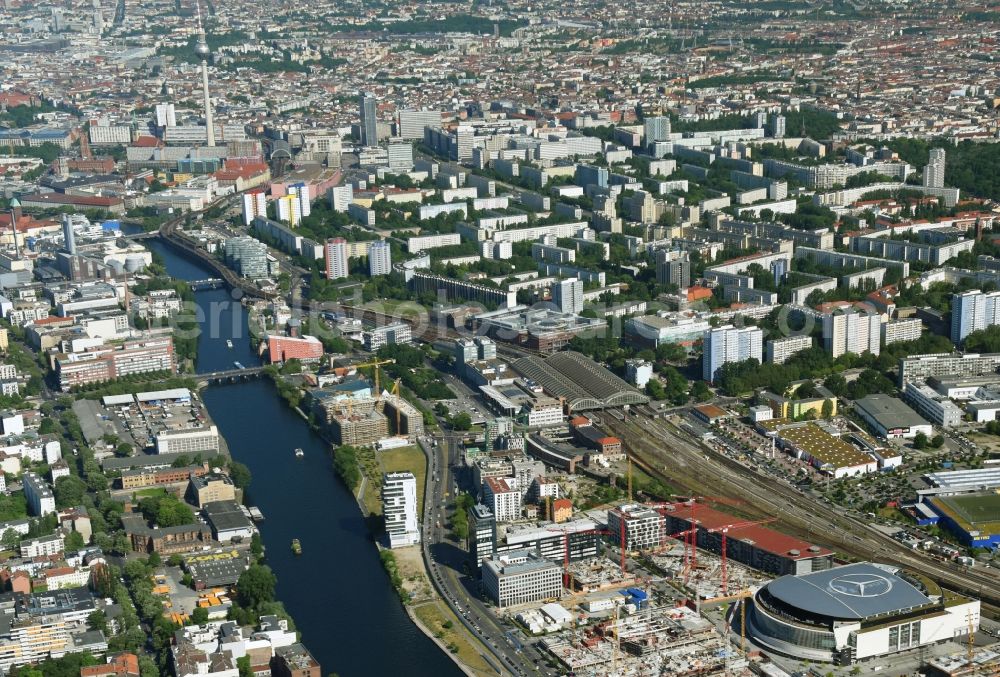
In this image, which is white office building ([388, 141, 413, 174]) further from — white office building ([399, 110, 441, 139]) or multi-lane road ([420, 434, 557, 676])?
multi-lane road ([420, 434, 557, 676])

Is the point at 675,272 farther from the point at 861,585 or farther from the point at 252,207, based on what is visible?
the point at 861,585

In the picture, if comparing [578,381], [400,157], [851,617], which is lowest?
[851,617]

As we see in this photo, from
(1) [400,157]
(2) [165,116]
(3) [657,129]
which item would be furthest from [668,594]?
(2) [165,116]

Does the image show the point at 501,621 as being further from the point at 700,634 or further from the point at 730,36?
the point at 730,36

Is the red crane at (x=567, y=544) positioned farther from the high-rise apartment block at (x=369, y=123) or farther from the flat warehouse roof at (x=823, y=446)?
the high-rise apartment block at (x=369, y=123)

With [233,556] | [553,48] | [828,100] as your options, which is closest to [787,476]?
[233,556]
